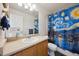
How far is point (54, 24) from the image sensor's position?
6.02 feet

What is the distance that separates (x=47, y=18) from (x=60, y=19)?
0.71 feet

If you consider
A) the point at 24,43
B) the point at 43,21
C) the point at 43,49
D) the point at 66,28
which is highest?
the point at 43,21

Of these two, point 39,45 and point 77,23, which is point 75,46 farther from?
point 39,45

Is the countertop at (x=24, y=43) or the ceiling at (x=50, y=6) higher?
the ceiling at (x=50, y=6)

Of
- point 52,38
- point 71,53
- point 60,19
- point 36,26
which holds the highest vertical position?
point 60,19

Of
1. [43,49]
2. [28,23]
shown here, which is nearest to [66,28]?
[43,49]

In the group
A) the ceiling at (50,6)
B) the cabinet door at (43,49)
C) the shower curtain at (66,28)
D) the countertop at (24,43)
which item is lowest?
the cabinet door at (43,49)

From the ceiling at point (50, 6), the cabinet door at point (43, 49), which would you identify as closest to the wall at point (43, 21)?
the ceiling at point (50, 6)

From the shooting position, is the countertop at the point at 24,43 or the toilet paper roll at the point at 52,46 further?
the toilet paper roll at the point at 52,46

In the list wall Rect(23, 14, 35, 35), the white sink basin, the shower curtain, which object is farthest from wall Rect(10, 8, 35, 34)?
the shower curtain

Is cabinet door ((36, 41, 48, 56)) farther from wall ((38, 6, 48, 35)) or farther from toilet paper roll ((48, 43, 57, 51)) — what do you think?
wall ((38, 6, 48, 35))

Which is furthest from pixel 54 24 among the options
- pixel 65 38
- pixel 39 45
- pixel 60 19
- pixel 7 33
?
pixel 7 33

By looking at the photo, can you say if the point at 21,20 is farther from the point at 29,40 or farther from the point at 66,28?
the point at 66,28

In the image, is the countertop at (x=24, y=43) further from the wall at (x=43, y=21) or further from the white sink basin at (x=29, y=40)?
the wall at (x=43, y=21)
